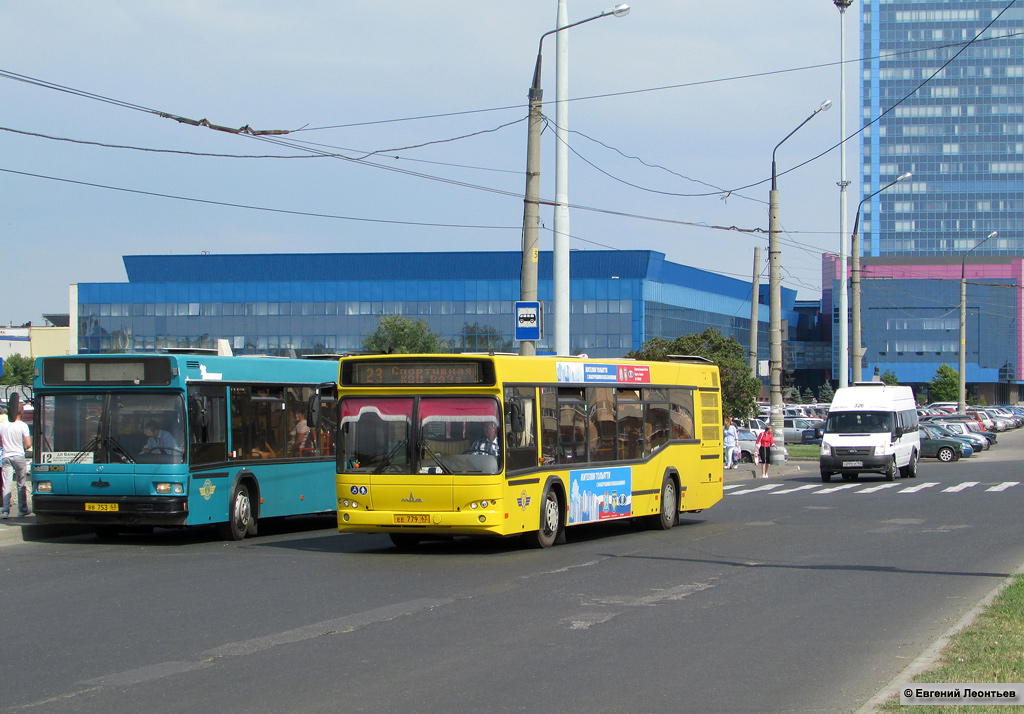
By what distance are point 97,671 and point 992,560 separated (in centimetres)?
1087

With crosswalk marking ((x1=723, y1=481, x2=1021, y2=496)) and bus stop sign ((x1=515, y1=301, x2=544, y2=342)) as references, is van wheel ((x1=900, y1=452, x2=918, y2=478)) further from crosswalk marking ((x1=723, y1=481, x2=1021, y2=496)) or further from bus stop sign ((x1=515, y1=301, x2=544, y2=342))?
bus stop sign ((x1=515, y1=301, x2=544, y2=342))

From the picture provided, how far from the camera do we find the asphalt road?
23.4 feet

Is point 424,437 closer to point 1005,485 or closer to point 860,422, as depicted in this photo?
point 1005,485

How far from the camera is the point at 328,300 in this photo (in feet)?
329

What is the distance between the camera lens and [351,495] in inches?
581

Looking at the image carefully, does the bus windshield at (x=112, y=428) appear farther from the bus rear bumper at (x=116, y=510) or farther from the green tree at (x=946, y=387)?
the green tree at (x=946, y=387)

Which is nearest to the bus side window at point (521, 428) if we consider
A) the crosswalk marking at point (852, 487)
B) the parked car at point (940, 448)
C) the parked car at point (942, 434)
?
the crosswalk marking at point (852, 487)

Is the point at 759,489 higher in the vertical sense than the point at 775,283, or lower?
lower

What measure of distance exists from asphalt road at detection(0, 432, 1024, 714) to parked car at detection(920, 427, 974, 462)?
30.1 meters

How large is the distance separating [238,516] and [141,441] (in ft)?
6.41

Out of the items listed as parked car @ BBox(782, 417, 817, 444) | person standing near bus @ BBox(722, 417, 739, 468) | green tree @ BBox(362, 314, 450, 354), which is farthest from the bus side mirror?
green tree @ BBox(362, 314, 450, 354)

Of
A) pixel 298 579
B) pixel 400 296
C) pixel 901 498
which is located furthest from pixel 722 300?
pixel 298 579

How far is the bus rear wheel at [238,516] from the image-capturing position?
1694cm

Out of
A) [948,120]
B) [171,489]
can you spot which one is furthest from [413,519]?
[948,120]
